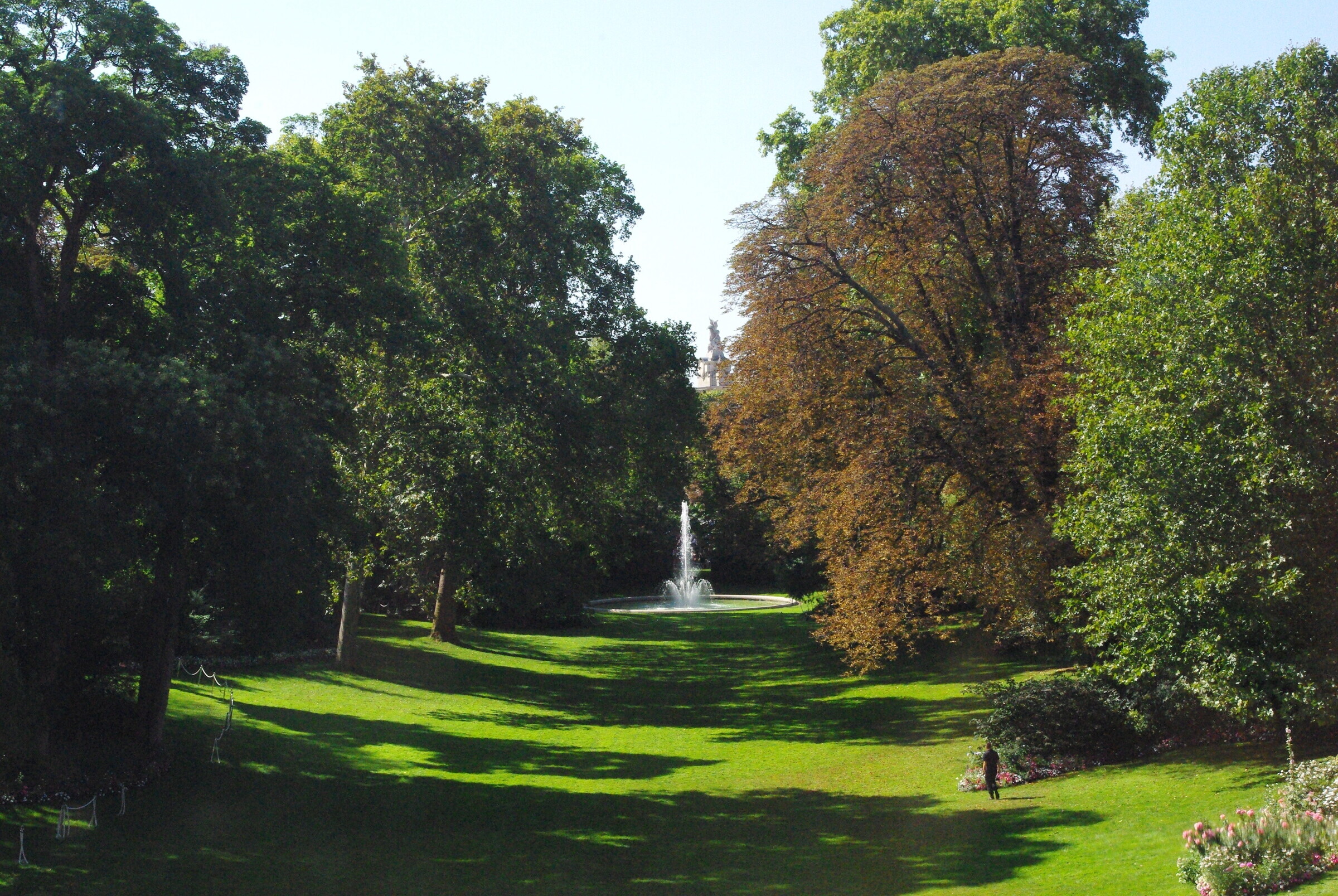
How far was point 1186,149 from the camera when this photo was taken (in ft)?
51.1

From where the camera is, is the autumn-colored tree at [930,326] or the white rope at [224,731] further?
the autumn-colored tree at [930,326]

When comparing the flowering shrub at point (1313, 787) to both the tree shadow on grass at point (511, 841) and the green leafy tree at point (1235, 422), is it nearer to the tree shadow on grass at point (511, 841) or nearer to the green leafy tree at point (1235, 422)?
the green leafy tree at point (1235, 422)

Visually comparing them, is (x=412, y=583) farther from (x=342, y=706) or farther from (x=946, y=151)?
(x=946, y=151)

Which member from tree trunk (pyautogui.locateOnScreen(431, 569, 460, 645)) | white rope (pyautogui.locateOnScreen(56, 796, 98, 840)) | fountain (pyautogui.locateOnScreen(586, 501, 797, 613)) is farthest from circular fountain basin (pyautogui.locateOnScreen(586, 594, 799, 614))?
white rope (pyautogui.locateOnScreen(56, 796, 98, 840))

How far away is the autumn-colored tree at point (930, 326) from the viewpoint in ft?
66.9

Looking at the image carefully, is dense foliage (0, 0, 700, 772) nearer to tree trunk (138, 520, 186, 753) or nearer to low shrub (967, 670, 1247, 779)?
tree trunk (138, 520, 186, 753)

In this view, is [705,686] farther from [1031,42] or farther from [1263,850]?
[1263,850]

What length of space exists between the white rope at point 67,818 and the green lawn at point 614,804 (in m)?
0.18

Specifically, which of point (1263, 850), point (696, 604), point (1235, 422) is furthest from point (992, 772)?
point (696, 604)

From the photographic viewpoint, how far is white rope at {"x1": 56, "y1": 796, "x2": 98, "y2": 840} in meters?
14.3

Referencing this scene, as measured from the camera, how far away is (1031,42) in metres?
29.0

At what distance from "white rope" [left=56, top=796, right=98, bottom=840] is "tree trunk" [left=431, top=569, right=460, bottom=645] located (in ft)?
79.7

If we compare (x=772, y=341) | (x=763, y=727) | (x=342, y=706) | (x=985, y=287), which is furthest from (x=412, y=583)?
(x=985, y=287)

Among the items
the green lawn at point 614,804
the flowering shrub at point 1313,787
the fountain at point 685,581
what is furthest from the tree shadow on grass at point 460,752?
the fountain at point 685,581
